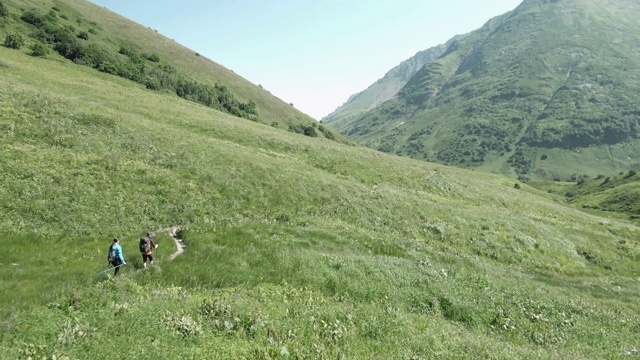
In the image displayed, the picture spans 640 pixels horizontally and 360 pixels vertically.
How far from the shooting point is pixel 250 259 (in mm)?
19984

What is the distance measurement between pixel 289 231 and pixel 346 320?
1375 centimetres

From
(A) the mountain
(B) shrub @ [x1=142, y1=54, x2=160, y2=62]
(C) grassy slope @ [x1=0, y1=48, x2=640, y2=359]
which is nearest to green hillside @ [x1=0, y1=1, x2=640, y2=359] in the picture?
(C) grassy slope @ [x1=0, y1=48, x2=640, y2=359]

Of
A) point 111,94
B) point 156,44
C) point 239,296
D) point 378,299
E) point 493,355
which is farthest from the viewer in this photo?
point 156,44

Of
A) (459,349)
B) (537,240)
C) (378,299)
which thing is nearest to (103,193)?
(378,299)

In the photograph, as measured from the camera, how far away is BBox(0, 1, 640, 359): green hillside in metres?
11.6

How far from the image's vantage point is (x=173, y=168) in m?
34.1

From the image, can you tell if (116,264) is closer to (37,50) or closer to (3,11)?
(37,50)

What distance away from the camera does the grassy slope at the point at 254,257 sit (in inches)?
463

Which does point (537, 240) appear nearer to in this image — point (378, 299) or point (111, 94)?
point (378, 299)

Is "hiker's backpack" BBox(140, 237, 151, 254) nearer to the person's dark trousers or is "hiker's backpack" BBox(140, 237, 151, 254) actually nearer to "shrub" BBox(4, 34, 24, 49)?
the person's dark trousers

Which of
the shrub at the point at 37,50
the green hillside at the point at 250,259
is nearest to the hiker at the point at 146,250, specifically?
the green hillside at the point at 250,259

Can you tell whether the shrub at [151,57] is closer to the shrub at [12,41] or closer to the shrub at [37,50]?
the shrub at [37,50]

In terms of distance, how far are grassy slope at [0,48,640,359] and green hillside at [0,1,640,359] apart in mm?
105

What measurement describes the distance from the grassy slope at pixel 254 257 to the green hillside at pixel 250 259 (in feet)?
0.35
